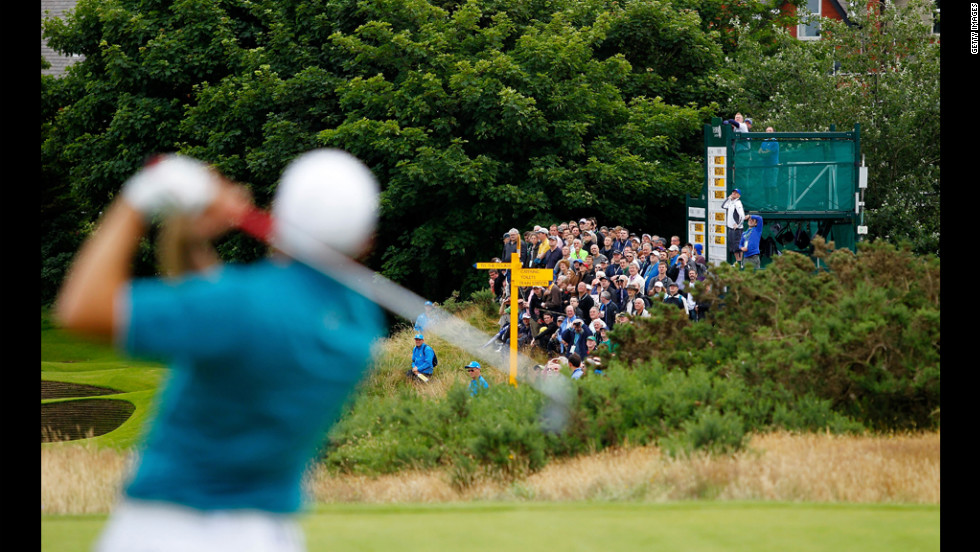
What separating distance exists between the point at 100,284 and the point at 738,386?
9968mm

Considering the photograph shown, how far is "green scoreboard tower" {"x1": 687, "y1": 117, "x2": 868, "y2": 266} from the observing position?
1962cm

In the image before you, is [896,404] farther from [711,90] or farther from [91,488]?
[711,90]

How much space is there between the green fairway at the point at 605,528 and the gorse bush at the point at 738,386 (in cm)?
277

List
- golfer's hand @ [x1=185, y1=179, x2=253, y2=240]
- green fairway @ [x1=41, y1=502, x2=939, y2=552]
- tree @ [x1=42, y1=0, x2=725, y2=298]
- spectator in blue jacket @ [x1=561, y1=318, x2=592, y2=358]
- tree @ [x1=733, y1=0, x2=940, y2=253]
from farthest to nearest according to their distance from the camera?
tree @ [x1=42, y1=0, x2=725, y2=298]
tree @ [x1=733, y1=0, x2=940, y2=253]
spectator in blue jacket @ [x1=561, y1=318, x2=592, y2=358]
green fairway @ [x1=41, y1=502, x2=939, y2=552]
golfer's hand @ [x1=185, y1=179, x2=253, y2=240]

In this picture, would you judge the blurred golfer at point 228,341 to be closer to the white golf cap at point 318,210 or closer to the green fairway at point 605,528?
the white golf cap at point 318,210

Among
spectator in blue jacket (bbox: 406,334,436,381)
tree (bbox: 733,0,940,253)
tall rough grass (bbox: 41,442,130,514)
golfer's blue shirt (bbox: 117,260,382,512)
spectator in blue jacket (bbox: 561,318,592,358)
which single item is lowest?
tall rough grass (bbox: 41,442,130,514)

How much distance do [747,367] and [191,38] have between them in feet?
81.2

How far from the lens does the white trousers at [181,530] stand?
271cm

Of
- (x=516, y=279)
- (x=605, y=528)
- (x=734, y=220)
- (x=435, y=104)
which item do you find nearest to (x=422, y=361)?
(x=516, y=279)

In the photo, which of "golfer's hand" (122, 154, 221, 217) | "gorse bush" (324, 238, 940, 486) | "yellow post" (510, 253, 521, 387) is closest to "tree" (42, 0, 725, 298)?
"yellow post" (510, 253, 521, 387)

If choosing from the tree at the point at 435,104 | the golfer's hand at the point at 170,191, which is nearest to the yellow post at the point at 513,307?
the tree at the point at 435,104

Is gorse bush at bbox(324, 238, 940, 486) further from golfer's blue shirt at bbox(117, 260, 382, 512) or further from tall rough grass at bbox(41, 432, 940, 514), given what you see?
golfer's blue shirt at bbox(117, 260, 382, 512)

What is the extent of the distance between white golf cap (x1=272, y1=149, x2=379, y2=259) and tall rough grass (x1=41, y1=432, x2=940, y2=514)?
240 inches

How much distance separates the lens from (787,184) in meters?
20.0
